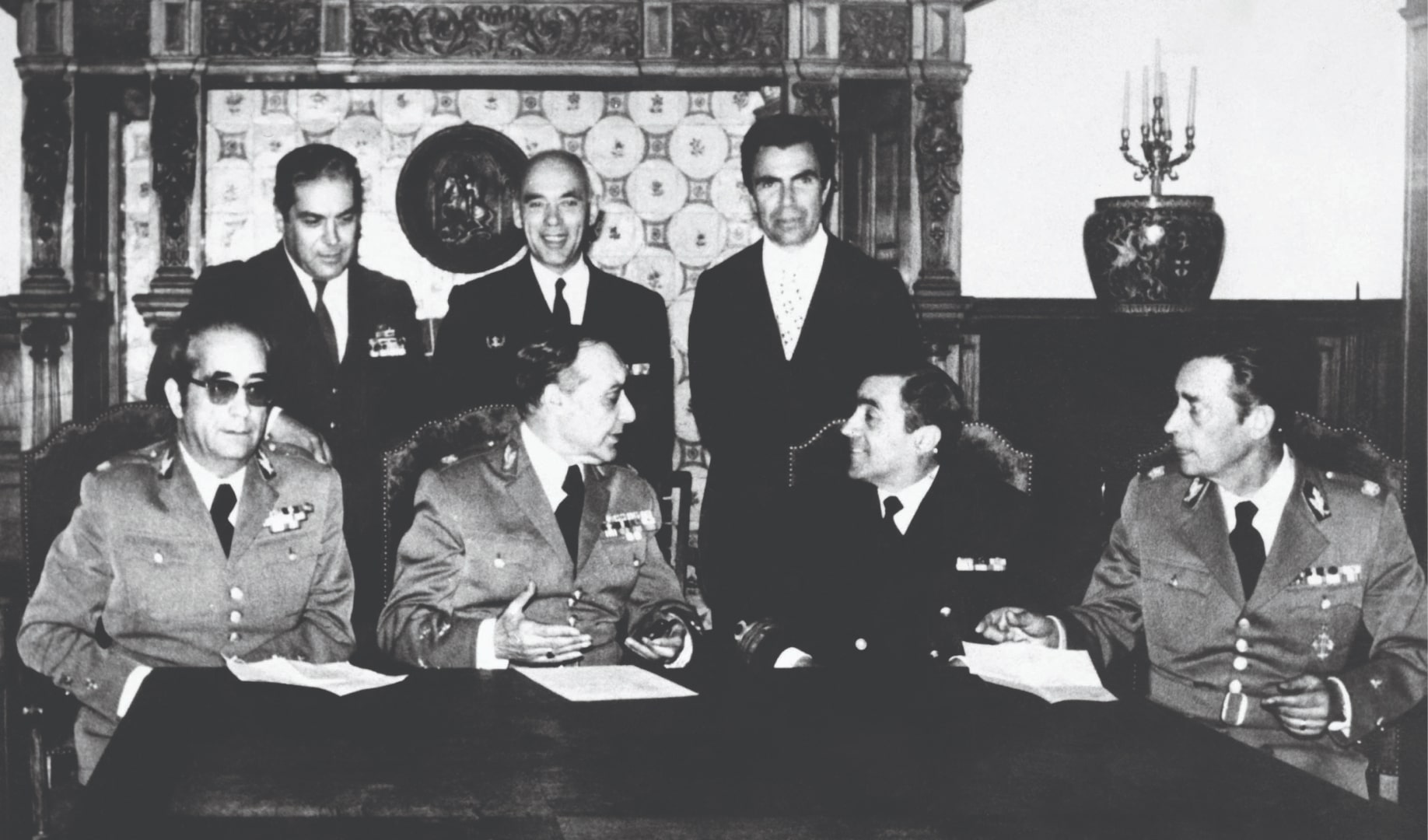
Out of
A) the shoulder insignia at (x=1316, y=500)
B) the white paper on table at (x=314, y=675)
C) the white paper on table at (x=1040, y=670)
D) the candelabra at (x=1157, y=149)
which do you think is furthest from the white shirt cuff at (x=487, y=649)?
the candelabra at (x=1157, y=149)

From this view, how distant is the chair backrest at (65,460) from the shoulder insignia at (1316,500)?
2.52 metres

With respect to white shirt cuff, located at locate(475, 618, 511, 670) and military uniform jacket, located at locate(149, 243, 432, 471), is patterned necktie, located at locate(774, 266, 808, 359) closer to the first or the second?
military uniform jacket, located at locate(149, 243, 432, 471)

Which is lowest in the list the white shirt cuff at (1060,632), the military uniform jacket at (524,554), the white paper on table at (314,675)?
the white paper on table at (314,675)

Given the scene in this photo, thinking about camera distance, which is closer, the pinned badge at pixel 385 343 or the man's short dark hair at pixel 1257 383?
the man's short dark hair at pixel 1257 383

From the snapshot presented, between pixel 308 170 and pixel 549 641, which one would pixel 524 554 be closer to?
pixel 549 641

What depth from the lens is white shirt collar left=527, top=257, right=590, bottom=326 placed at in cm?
484

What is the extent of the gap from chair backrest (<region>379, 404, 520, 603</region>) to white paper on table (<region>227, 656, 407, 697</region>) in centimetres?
70

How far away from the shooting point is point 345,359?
4980 millimetres

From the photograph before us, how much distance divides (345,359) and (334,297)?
0.21 m

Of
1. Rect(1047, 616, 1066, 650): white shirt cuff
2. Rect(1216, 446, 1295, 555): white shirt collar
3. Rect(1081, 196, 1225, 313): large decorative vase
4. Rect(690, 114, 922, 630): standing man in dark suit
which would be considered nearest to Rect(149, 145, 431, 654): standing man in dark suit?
Rect(690, 114, 922, 630): standing man in dark suit

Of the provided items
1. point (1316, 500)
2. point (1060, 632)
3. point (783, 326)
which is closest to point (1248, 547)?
point (1316, 500)

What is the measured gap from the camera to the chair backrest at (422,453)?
12.0 feet

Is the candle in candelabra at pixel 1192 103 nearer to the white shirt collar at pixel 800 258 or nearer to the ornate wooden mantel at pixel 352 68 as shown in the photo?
the ornate wooden mantel at pixel 352 68

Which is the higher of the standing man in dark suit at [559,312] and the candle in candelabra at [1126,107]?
the candle in candelabra at [1126,107]
